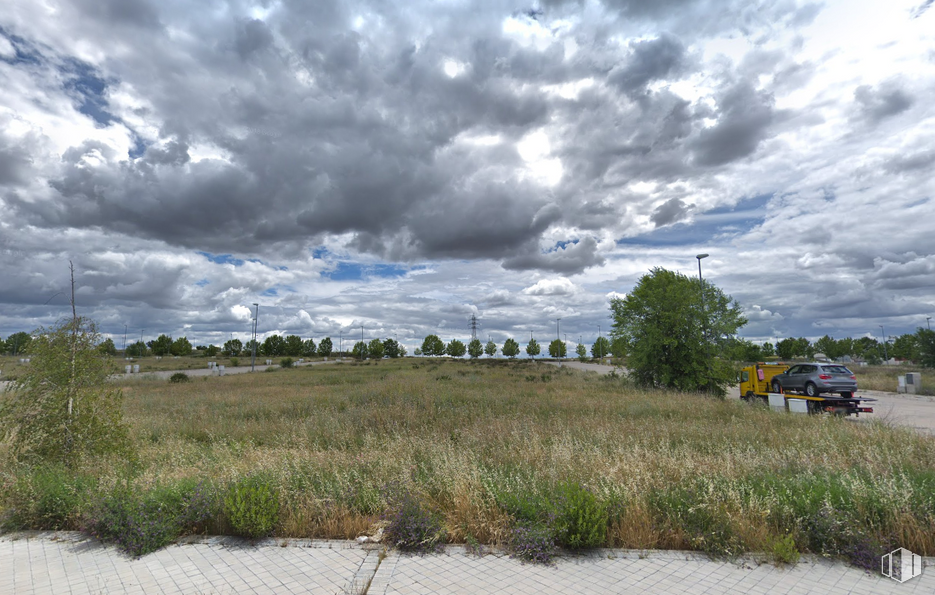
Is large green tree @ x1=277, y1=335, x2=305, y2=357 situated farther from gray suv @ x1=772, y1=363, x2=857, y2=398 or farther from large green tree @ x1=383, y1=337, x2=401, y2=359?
gray suv @ x1=772, y1=363, x2=857, y2=398

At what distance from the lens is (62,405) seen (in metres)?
7.01

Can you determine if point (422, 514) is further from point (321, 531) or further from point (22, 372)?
point (22, 372)

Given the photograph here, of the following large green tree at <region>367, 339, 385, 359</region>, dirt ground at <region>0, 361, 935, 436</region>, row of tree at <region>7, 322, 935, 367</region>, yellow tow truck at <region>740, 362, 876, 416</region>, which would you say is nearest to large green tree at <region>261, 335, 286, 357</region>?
row of tree at <region>7, 322, 935, 367</region>

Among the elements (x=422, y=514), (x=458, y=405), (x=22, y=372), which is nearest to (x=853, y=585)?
(x=422, y=514)

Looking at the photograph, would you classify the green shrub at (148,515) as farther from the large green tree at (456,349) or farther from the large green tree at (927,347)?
the large green tree at (456,349)

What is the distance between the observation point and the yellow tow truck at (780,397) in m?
16.9

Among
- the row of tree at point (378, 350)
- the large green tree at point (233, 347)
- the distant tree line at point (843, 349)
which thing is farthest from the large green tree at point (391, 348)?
the distant tree line at point (843, 349)

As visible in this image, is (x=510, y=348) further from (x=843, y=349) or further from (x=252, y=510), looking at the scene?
(x=252, y=510)

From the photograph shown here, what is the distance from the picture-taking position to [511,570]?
4121mm

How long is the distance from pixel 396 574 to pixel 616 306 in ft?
97.3

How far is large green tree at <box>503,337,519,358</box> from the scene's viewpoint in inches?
5153

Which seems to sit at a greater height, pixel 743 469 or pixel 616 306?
pixel 616 306

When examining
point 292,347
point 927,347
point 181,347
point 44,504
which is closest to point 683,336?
point 44,504

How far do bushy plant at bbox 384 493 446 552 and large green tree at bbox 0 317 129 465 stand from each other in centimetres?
528
